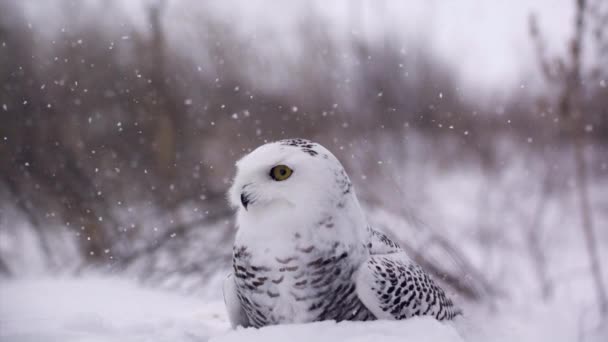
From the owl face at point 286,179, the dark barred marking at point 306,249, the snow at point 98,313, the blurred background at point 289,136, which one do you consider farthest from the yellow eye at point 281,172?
the blurred background at point 289,136

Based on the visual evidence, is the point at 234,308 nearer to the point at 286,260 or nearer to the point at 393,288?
the point at 286,260

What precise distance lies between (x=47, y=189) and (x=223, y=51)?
2.87 feet

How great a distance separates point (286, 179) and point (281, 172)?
15 millimetres

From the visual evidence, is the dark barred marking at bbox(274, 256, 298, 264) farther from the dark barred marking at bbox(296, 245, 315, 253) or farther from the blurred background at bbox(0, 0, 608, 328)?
the blurred background at bbox(0, 0, 608, 328)

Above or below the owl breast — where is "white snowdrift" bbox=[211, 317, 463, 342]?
below

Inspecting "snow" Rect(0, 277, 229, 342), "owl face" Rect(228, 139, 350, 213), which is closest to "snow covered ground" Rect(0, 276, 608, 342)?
"snow" Rect(0, 277, 229, 342)

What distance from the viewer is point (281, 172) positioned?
0.66 metres

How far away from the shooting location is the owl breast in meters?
0.67

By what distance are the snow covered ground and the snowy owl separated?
0.15 feet

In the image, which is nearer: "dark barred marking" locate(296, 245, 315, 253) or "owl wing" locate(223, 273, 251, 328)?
"dark barred marking" locate(296, 245, 315, 253)

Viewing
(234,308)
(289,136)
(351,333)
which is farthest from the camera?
(289,136)

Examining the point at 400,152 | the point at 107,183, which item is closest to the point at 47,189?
the point at 107,183

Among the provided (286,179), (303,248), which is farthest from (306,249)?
(286,179)

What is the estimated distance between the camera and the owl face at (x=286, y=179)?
663mm
